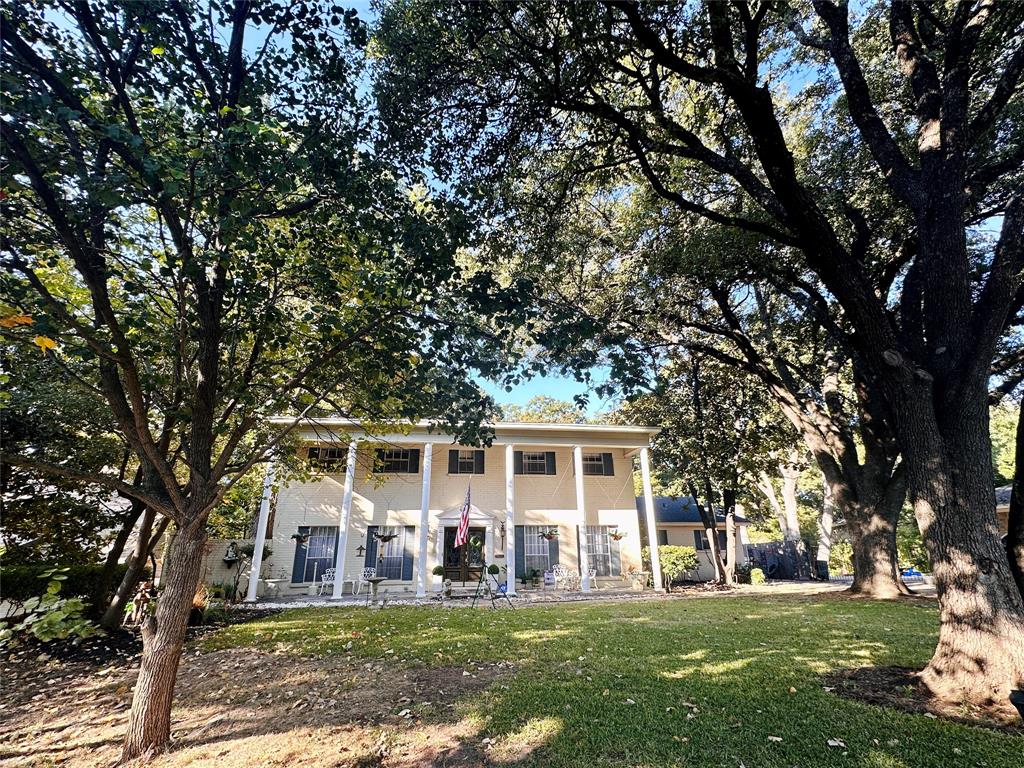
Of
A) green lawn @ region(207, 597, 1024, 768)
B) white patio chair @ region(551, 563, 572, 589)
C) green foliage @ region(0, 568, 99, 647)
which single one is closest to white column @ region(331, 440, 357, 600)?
green lawn @ region(207, 597, 1024, 768)

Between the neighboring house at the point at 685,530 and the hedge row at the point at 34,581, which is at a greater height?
the neighboring house at the point at 685,530

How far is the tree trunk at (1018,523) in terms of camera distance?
15.8 feet

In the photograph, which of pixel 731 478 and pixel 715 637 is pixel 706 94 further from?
pixel 731 478

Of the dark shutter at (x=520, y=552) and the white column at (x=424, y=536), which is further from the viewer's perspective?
the dark shutter at (x=520, y=552)

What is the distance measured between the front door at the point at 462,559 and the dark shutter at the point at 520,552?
1.36 m

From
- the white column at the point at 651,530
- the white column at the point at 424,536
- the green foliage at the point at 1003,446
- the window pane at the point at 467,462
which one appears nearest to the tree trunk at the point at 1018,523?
the white column at the point at 651,530

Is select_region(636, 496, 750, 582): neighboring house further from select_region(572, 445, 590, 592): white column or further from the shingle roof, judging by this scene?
select_region(572, 445, 590, 592): white column

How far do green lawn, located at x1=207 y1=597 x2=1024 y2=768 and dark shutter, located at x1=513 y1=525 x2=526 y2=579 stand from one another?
6.47 m

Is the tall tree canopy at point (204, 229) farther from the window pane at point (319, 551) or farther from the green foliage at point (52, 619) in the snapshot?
the window pane at point (319, 551)

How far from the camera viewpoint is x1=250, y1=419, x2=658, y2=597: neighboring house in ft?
52.3

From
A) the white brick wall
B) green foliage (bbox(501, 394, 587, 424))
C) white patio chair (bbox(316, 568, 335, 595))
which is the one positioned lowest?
white patio chair (bbox(316, 568, 335, 595))

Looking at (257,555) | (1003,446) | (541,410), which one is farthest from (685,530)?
(1003,446)

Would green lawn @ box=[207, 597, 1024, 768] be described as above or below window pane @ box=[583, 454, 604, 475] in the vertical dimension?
below

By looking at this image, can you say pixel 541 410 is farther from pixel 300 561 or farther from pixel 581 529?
pixel 300 561
